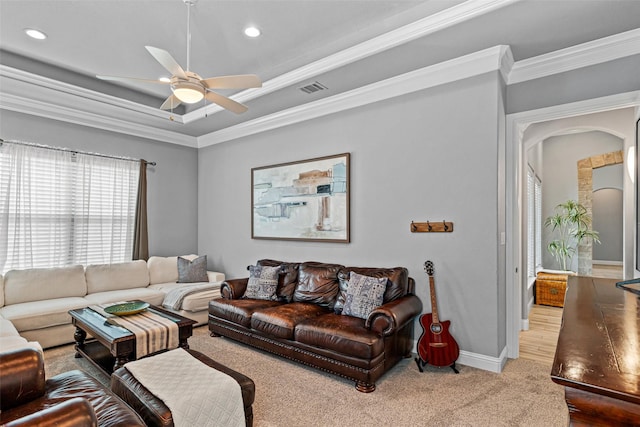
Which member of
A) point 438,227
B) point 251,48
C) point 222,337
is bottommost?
point 222,337

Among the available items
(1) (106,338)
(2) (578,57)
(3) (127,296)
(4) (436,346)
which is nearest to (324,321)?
(4) (436,346)

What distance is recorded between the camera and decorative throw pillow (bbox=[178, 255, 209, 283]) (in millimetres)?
5133

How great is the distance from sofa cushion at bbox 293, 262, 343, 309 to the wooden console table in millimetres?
2497

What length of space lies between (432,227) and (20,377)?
321cm

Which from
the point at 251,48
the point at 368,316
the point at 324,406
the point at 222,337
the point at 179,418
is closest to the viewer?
the point at 179,418

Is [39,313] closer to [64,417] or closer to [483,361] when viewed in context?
[64,417]

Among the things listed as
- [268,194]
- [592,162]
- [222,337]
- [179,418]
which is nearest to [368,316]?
[179,418]

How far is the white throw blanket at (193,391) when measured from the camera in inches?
74.0

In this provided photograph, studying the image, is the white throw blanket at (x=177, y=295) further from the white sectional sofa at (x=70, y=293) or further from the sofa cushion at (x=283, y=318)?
the sofa cushion at (x=283, y=318)

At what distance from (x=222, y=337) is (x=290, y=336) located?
1260 mm

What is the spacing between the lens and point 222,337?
13.4 ft

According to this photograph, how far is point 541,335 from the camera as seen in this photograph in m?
4.17

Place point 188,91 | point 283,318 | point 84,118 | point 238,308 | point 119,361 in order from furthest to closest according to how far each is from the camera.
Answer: point 84,118 < point 238,308 < point 283,318 < point 119,361 < point 188,91

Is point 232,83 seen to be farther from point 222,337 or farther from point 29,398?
point 222,337
